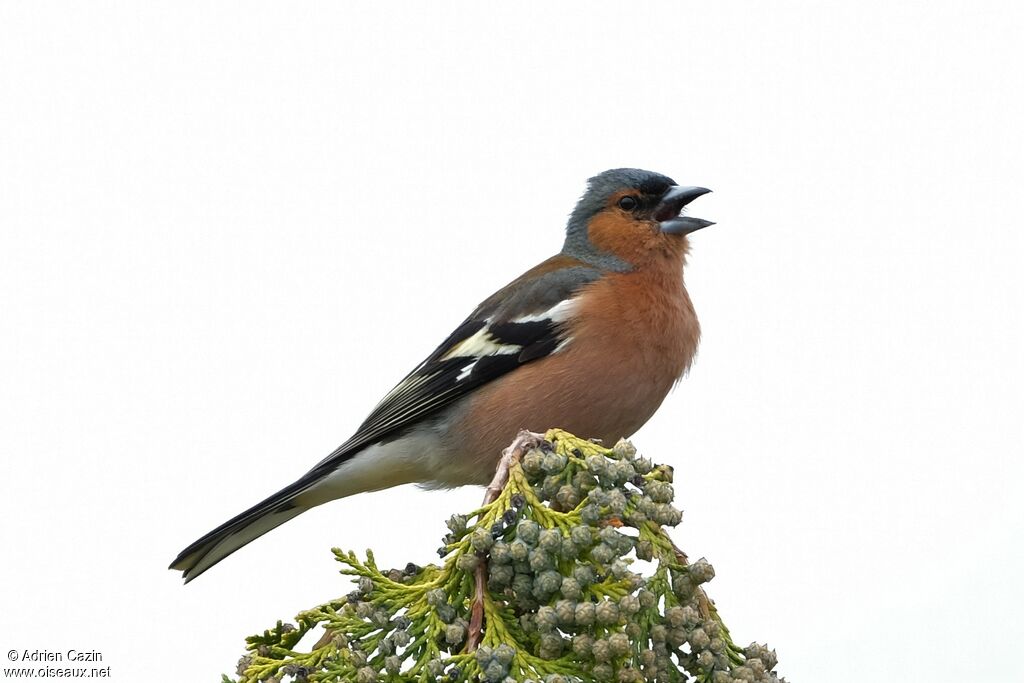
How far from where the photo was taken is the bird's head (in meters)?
6.27

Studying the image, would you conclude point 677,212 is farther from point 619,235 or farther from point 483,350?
point 483,350

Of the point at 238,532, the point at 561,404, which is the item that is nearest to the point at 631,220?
the point at 561,404

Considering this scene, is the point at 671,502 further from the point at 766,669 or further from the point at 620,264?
the point at 620,264

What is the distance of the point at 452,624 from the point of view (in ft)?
9.12

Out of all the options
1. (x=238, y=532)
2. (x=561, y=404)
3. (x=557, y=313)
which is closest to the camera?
(x=238, y=532)

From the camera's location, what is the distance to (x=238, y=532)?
17.3 ft

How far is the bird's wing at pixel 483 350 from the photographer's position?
5.78 m

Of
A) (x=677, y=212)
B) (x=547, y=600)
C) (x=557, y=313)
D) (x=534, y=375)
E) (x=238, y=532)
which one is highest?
(x=677, y=212)

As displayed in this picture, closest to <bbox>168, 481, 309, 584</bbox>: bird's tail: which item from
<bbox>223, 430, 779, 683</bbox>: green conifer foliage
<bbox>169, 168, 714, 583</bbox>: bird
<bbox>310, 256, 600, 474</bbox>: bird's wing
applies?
<bbox>169, 168, 714, 583</bbox>: bird

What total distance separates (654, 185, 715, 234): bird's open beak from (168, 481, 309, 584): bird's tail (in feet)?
8.14

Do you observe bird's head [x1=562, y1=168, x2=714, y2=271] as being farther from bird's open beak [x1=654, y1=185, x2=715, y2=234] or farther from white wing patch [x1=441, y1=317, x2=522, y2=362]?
white wing patch [x1=441, y1=317, x2=522, y2=362]

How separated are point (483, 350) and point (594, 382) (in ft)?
2.34

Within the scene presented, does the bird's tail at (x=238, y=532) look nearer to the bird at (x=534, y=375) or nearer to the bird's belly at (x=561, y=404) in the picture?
the bird at (x=534, y=375)

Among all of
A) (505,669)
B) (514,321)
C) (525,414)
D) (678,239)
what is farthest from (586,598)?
(678,239)
